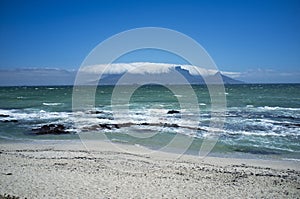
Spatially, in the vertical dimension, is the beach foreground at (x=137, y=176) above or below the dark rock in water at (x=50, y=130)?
below

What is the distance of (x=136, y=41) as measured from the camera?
11797 mm

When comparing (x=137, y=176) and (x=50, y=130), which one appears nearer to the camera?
(x=137, y=176)

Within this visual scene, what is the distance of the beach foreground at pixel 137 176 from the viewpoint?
30.2 feet

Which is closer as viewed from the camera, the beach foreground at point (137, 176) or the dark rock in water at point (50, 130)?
the beach foreground at point (137, 176)

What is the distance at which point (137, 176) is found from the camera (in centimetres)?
1088

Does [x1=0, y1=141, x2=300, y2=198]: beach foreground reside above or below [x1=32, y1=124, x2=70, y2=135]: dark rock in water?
below

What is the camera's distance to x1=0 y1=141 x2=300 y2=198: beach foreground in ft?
30.2

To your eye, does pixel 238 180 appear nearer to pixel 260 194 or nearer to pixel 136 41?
pixel 260 194

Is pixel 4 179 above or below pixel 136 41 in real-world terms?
below

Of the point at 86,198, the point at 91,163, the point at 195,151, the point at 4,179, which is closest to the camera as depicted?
the point at 86,198

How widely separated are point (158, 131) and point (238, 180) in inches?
456

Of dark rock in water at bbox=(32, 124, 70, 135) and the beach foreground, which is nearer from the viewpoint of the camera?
the beach foreground

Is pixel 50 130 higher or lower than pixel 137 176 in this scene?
higher

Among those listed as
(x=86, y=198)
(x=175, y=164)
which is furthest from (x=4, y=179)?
(x=175, y=164)
